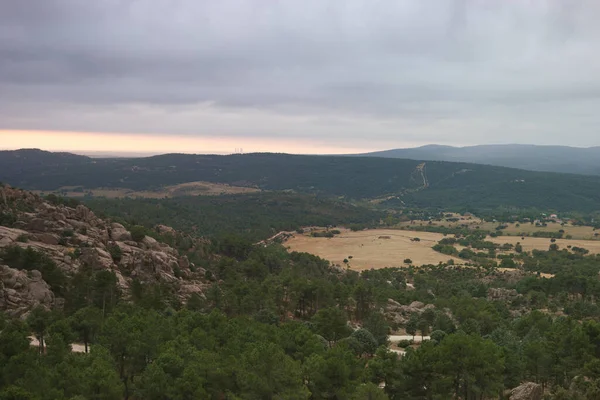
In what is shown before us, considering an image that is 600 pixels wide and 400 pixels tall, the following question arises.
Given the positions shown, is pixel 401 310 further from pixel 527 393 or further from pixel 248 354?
pixel 248 354

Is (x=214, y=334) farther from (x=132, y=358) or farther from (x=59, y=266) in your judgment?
(x=59, y=266)

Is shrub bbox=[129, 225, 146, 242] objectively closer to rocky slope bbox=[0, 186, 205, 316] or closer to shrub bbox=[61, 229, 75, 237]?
rocky slope bbox=[0, 186, 205, 316]

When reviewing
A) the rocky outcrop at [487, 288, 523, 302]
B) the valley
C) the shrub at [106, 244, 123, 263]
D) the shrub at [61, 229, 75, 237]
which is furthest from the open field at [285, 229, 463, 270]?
the shrub at [61, 229, 75, 237]

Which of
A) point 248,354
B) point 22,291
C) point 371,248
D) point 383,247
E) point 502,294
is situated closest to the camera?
point 248,354

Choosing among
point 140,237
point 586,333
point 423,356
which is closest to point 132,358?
point 423,356

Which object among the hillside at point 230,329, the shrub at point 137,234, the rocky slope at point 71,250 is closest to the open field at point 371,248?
the hillside at point 230,329

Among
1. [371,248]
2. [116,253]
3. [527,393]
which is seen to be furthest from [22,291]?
[371,248]

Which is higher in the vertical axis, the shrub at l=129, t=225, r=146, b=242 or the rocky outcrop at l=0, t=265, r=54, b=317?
A: the shrub at l=129, t=225, r=146, b=242
